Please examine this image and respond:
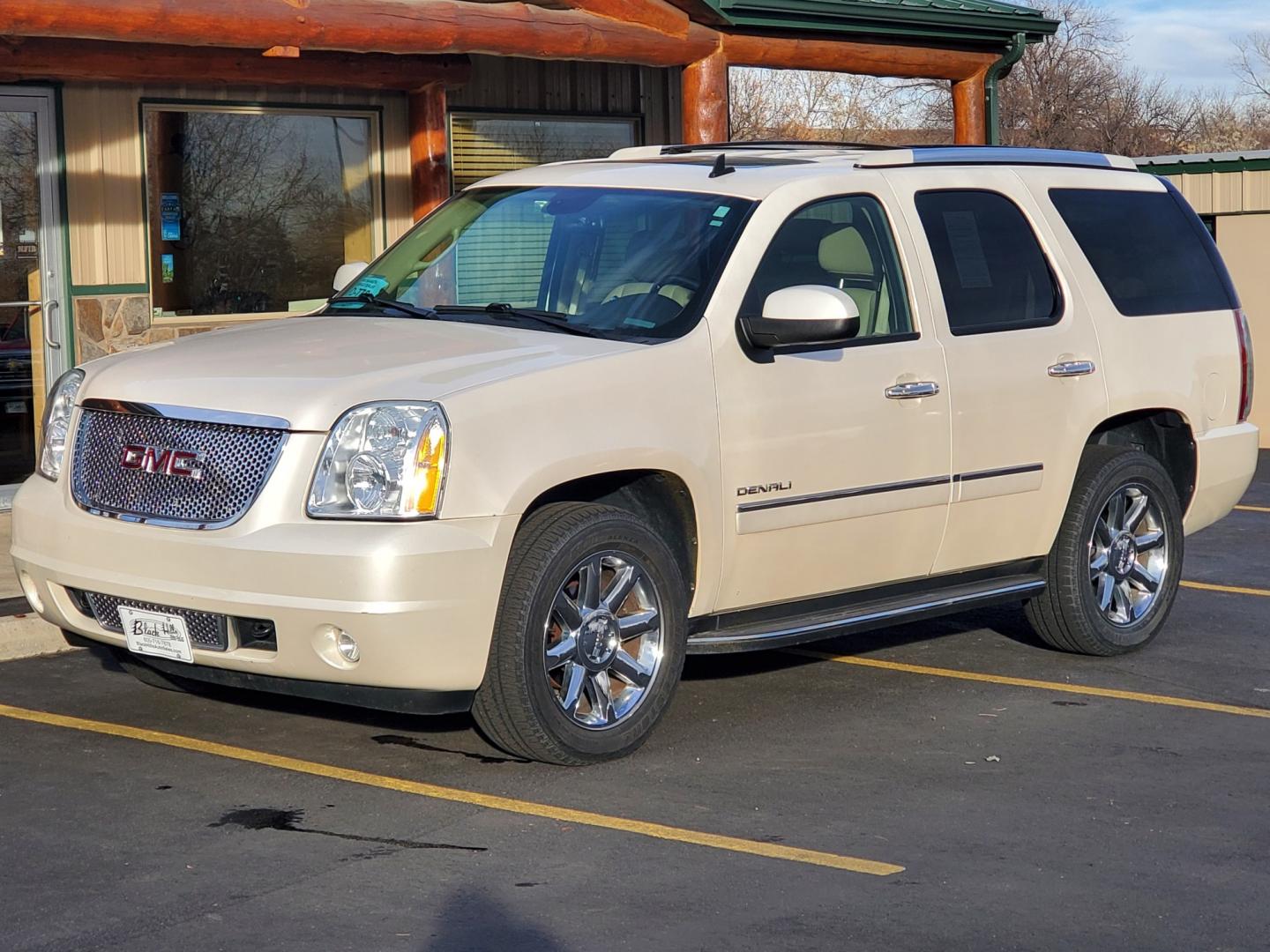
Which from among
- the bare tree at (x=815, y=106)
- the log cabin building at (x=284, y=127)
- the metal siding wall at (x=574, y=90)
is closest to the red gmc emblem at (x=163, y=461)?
the log cabin building at (x=284, y=127)

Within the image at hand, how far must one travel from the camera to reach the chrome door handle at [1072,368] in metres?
7.48

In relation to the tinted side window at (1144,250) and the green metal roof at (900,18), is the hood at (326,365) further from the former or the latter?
the green metal roof at (900,18)

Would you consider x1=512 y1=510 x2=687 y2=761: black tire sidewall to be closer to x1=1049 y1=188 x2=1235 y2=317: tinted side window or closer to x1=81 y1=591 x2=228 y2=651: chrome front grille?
x1=81 y1=591 x2=228 y2=651: chrome front grille

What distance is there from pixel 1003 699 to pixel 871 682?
1.78 ft

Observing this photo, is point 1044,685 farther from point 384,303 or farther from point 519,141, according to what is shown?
point 519,141

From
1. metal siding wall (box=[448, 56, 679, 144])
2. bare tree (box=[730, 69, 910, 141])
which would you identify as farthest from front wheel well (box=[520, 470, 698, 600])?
bare tree (box=[730, 69, 910, 141])

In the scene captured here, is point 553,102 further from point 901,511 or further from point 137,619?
point 137,619

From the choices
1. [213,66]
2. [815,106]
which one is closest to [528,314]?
[213,66]

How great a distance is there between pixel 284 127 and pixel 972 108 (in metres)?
5.70

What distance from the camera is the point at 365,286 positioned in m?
7.48

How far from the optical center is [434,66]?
13.0 m

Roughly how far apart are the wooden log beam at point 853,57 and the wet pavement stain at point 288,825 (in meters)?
8.65

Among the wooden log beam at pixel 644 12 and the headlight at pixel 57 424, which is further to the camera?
the wooden log beam at pixel 644 12

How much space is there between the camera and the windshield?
6.54m
